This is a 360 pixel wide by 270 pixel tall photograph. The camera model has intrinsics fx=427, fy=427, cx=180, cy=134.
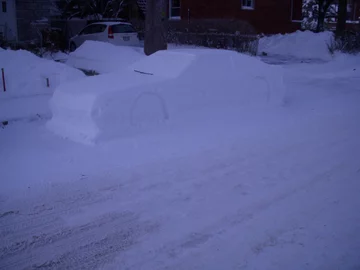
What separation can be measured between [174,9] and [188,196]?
24458 millimetres

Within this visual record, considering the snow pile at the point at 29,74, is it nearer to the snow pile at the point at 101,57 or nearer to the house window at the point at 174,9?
the snow pile at the point at 101,57

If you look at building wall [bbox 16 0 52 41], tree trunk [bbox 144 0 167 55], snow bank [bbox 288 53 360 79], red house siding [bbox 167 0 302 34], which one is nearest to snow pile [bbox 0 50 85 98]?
tree trunk [bbox 144 0 167 55]

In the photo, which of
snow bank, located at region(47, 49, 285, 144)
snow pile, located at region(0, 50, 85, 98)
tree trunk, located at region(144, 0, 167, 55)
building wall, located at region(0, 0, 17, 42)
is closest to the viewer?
snow bank, located at region(47, 49, 285, 144)

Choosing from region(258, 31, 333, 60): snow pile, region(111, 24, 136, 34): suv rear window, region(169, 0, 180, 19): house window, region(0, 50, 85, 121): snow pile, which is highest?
region(169, 0, 180, 19): house window

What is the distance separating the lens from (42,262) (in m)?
3.75

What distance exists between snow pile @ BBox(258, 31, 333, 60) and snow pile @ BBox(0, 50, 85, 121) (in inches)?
510

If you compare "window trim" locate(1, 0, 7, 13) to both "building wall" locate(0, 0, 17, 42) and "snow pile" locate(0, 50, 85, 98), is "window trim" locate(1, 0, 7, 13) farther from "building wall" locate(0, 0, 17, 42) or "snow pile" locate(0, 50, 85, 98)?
"snow pile" locate(0, 50, 85, 98)

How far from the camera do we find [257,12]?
2630 cm

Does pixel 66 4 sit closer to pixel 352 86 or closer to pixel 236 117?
pixel 352 86

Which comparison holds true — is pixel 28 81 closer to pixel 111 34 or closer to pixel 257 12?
pixel 111 34

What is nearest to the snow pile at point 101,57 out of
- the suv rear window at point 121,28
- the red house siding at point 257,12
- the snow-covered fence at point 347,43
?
the suv rear window at point 121,28

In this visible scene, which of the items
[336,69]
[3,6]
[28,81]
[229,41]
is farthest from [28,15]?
[336,69]

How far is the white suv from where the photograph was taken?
2039 centimetres

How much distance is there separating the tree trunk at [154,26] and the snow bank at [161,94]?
6680 millimetres
